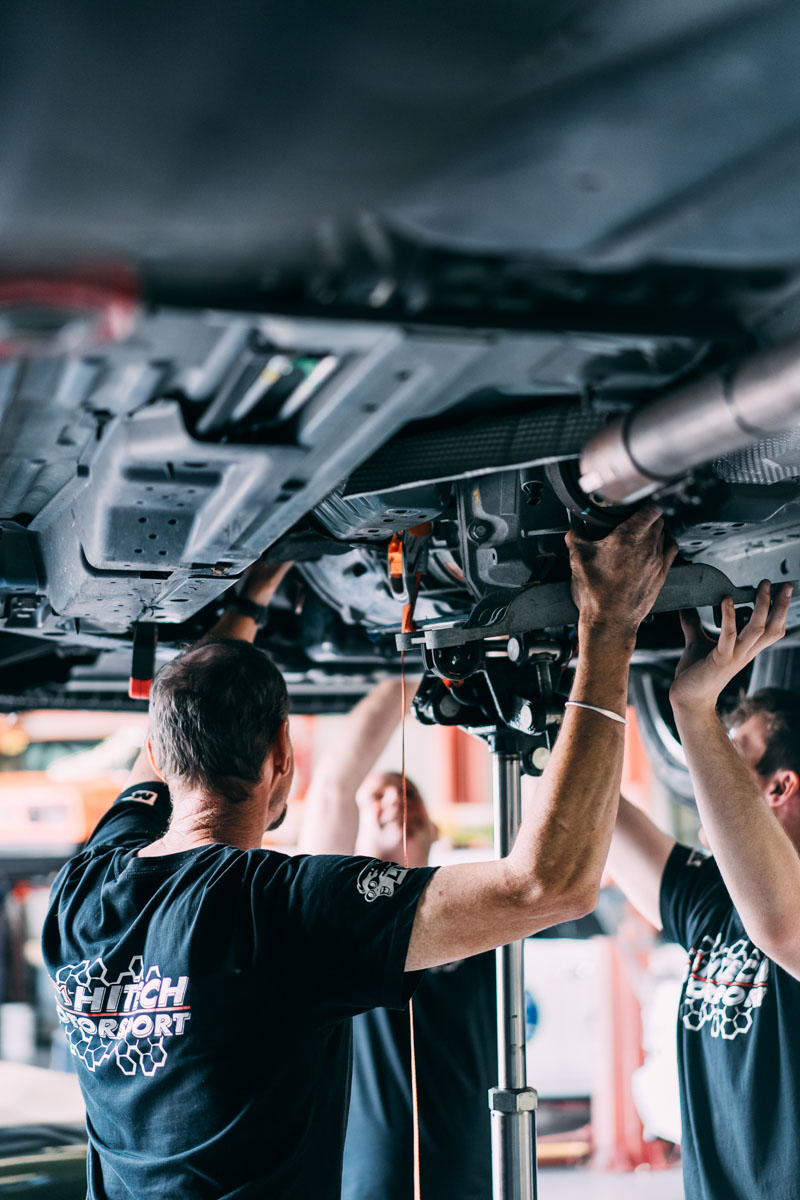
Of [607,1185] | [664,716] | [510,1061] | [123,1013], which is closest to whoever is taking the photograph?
[123,1013]

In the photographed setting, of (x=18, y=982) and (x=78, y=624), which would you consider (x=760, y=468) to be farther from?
(x=18, y=982)

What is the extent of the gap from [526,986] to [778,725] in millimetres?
4139

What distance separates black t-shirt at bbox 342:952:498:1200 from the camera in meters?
2.73

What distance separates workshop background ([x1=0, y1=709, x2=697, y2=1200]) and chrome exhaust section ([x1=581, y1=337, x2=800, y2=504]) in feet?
7.06

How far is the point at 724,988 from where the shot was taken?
2.25 meters

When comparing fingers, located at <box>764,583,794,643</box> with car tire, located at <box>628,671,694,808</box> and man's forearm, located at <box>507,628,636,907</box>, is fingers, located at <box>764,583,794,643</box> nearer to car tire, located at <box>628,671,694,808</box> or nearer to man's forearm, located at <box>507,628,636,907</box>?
man's forearm, located at <box>507,628,636,907</box>

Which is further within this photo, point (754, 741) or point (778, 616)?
point (754, 741)

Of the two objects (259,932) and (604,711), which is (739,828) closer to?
(604,711)

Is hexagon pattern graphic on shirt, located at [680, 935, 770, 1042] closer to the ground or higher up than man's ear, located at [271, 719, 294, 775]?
closer to the ground

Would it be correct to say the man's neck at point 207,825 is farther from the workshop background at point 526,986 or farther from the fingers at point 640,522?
the workshop background at point 526,986

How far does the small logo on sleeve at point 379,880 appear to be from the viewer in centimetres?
159

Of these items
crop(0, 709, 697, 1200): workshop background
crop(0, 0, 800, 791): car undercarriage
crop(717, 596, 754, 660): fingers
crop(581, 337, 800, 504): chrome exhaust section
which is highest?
crop(0, 0, 800, 791): car undercarriage

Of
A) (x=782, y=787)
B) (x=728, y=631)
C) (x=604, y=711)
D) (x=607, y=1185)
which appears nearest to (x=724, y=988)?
(x=782, y=787)

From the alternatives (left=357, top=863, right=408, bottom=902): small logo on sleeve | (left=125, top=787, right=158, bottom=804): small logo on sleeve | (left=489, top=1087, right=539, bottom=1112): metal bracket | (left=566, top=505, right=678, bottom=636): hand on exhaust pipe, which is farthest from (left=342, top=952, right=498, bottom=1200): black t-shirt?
(left=566, top=505, right=678, bottom=636): hand on exhaust pipe
